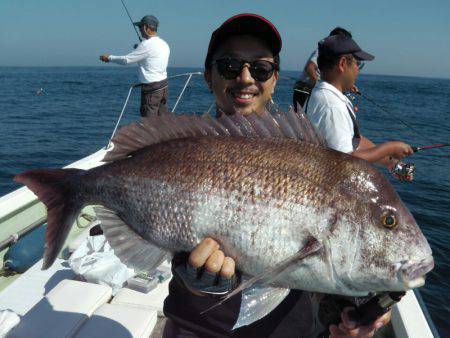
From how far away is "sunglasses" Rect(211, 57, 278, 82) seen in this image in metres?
2.05

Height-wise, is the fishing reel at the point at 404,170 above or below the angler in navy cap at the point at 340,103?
below

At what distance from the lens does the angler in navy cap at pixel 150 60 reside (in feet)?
24.9

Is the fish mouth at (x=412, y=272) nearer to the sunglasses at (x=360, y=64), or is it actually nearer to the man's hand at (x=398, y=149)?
the man's hand at (x=398, y=149)

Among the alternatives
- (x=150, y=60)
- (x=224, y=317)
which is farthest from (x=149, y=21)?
(x=224, y=317)

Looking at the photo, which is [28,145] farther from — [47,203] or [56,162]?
[47,203]

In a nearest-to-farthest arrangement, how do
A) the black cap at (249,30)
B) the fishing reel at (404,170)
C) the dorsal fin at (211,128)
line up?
the dorsal fin at (211,128) → the black cap at (249,30) → the fishing reel at (404,170)

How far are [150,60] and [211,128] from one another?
21.5ft

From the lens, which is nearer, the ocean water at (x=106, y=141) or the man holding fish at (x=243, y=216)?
the man holding fish at (x=243, y=216)

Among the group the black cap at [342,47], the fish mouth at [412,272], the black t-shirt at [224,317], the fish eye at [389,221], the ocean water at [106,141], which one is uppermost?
the black cap at [342,47]

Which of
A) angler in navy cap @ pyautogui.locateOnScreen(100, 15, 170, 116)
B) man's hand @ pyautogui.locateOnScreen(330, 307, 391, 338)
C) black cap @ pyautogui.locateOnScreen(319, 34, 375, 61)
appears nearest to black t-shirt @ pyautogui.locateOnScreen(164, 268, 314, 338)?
man's hand @ pyautogui.locateOnScreen(330, 307, 391, 338)

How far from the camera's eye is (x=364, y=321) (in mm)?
1623

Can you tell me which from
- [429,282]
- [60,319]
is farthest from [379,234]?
[429,282]

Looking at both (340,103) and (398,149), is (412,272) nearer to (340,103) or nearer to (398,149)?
(340,103)

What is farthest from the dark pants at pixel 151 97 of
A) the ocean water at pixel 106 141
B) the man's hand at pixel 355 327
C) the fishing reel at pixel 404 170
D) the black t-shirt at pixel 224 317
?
the man's hand at pixel 355 327
